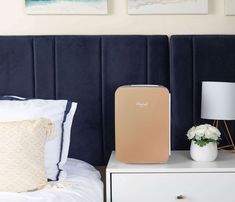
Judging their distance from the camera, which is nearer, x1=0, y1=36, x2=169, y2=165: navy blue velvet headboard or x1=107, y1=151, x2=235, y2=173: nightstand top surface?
x1=107, y1=151, x2=235, y2=173: nightstand top surface

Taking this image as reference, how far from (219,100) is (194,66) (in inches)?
10.0

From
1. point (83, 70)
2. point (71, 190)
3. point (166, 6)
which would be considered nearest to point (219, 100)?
point (166, 6)

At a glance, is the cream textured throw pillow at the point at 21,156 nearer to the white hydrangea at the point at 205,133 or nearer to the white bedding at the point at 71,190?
the white bedding at the point at 71,190

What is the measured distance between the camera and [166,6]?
2.10 meters

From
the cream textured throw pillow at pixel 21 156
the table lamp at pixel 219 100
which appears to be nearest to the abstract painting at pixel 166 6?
the table lamp at pixel 219 100

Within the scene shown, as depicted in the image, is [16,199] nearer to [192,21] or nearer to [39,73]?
[39,73]

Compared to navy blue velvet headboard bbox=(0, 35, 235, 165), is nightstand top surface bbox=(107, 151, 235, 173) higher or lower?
lower

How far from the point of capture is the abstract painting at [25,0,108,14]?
2078 millimetres

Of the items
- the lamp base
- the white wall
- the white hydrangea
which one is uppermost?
the white wall

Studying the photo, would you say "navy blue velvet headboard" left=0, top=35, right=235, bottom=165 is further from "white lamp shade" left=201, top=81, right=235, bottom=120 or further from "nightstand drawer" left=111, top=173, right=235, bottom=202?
"nightstand drawer" left=111, top=173, right=235, bottom=202

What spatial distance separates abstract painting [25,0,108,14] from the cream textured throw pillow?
0.73m

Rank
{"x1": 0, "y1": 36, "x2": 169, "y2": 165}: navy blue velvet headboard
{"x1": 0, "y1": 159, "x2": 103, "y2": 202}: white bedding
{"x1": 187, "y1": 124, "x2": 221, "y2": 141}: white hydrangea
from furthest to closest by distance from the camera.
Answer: {"x1": 0, "y1": 36, "x2": 169, "y2": 165}: navy blue velvet headboard
{"x1": 187, "y1": 124, "x2": 221, "y2": 141}: white hydrangea
{"x1": 0, "y1": 159, "x2": 103, "y2": 202}: white bedding

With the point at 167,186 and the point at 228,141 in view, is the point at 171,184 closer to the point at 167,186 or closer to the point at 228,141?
the point at 167,186

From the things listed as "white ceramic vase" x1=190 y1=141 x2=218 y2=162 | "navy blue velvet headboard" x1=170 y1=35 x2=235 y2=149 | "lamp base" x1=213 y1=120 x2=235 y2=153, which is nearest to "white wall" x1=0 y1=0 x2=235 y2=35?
"navy blue velvet headboard" x1=170 y1=35 x2=235 y2=149
